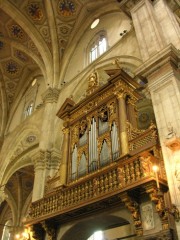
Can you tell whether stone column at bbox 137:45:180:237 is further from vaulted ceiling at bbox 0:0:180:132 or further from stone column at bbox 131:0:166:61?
vaulted ceiling at bbox 0:0:180:132

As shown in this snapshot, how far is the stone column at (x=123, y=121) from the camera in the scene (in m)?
6.76

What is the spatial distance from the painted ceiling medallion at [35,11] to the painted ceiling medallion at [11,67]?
451 cm

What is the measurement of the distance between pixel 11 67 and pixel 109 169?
625 inches

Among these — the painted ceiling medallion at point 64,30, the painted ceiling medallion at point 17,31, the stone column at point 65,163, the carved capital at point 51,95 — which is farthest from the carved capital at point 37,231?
the painted ceiling medallion at point 17,31

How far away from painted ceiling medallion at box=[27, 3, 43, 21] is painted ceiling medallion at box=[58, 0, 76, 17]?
4.05 feet

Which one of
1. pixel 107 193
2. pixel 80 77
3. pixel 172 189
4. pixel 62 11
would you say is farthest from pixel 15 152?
pixel 172 189

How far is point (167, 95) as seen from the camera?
6.60m

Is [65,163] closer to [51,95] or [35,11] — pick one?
[51,95]

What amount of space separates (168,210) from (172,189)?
403 mm

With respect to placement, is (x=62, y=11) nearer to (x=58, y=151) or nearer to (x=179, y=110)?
(x=58, y=151)

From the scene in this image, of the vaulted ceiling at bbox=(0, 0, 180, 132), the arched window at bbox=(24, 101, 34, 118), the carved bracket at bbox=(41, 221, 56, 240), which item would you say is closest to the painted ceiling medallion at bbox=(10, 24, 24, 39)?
the vaulted ceiling at bbox=(0, 0, 180, 132)

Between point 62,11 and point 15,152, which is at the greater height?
point 62,11

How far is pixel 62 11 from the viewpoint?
1644cm

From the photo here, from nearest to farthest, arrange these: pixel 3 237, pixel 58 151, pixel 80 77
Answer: pixel 58 151 → pixel 80 77 → pixel 3 237
